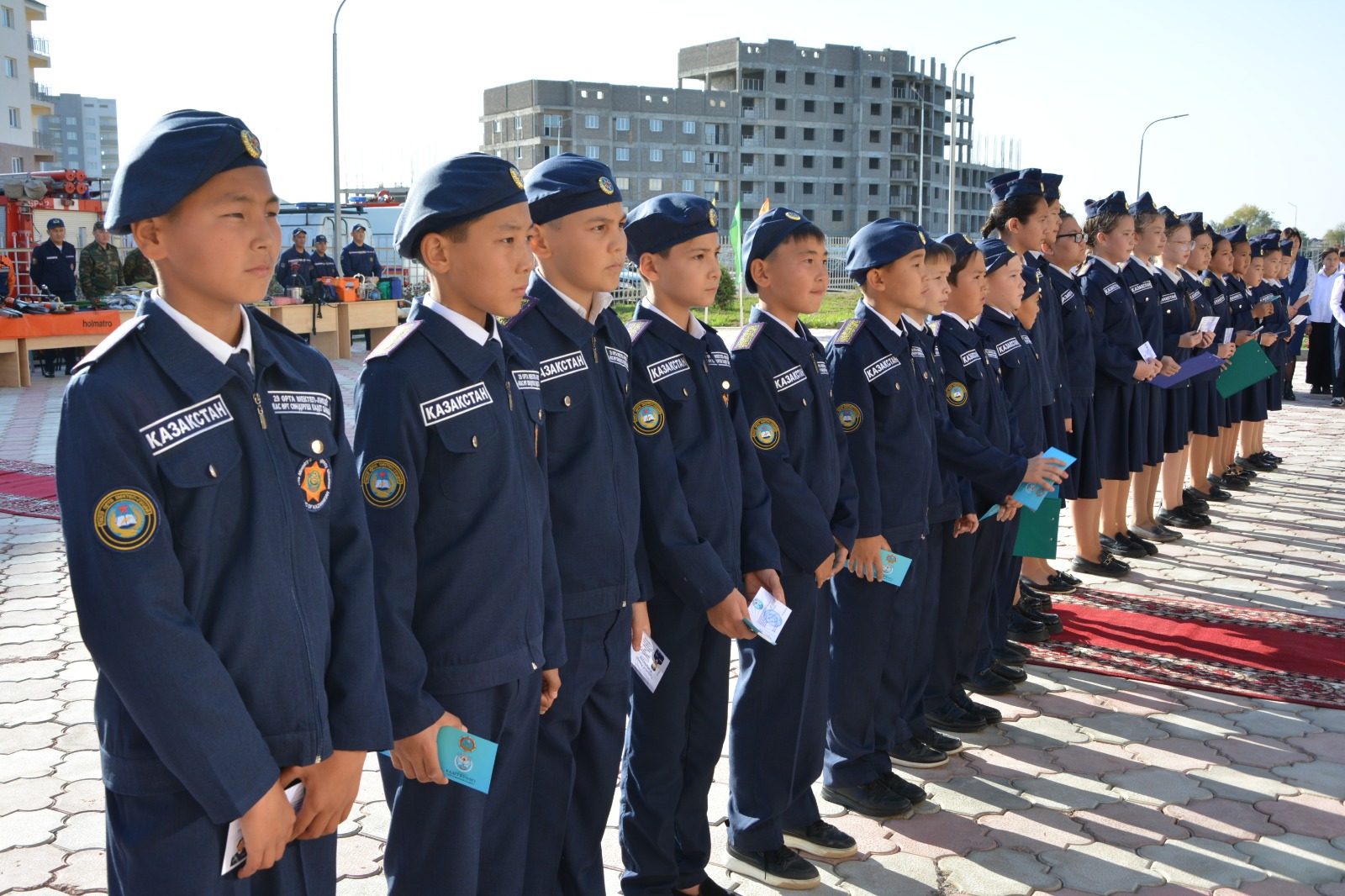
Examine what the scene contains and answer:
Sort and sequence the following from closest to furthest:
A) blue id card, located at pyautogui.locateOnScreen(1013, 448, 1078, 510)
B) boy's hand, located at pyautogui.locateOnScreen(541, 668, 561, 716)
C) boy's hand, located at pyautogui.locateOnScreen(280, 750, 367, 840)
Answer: boy's hand, located at pyautogui.locateOnScreen(280, 750, 367, 840) → boy's hand, located at pyautogui.locateOnScreen(541, 668, 561, 716) → blue id card, located at pyautogui.locateOnScreen(1013, 448, 1078, 510)

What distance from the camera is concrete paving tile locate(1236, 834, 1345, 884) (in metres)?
3.20

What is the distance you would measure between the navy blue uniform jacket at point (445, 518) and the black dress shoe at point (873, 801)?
1.70 metres

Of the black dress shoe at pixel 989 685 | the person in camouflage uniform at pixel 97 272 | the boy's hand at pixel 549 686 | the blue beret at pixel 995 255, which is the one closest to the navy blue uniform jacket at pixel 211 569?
the boy's hand at pixel 549 686

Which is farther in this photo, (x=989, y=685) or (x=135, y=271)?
(x=135, y=271)

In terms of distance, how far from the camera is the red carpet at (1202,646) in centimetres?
485

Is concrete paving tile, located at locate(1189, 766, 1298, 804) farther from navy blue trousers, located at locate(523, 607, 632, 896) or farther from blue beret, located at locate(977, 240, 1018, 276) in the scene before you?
navy blue trousers, located at locate(523, 607, 632, 896)

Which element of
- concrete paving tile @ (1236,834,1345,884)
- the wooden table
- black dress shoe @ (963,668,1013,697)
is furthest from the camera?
the wooden table

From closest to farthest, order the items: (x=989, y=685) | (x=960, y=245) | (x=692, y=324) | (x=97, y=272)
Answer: (x=692, y=324), (x=960, y=245), (x=989, y=685), (x=97, y=272)

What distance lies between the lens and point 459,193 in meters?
2.23

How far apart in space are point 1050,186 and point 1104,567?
2.32 meters

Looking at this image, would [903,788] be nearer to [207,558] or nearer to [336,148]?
[207,558]

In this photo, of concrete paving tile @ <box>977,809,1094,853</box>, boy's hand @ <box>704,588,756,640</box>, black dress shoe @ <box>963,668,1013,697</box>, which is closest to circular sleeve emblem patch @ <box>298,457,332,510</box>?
boy's hand @ <box>704,588,756,640</box>

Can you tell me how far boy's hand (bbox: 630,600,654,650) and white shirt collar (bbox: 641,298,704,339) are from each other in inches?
28.7

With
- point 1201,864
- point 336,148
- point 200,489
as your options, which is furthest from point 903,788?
point 336,148
